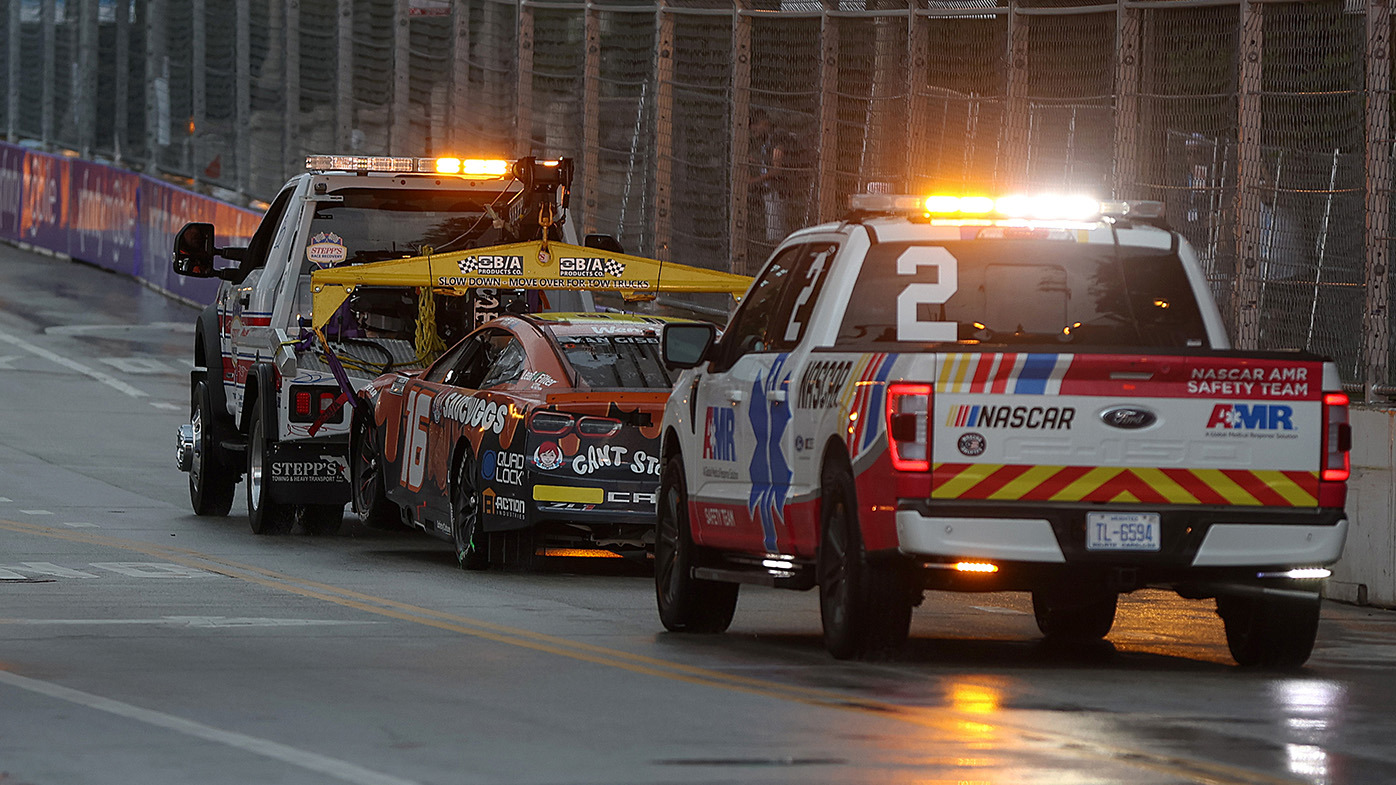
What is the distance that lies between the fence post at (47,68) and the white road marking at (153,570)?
36134 millimetres

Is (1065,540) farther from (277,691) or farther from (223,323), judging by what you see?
(223,323)

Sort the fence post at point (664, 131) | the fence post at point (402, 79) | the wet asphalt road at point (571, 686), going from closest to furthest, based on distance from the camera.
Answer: the wet asphalt road at point (571, 686) → the fence post at point (664, 131) → the fence post at point (402, 79)

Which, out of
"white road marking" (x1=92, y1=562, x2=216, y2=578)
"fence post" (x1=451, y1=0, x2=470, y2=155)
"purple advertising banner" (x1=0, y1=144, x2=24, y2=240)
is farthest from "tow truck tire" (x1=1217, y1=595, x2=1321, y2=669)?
"purple advertising banner" (x1=0, y1=144, x2=24, y2=240)

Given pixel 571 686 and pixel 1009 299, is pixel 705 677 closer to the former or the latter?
pixel 571 686

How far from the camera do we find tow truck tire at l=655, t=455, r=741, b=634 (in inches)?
474

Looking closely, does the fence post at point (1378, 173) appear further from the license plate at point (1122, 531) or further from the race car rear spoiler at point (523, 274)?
the license plate at point (1122, 531)

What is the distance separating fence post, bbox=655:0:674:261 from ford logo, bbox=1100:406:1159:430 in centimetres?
1774

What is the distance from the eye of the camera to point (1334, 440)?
1044 cm

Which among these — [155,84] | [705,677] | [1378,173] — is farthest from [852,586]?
[155,84]

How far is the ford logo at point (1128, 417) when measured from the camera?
10219 millimetres

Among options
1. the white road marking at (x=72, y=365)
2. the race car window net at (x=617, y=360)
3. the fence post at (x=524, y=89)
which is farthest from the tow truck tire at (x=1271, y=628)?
the fence post at (x=524, y=89)

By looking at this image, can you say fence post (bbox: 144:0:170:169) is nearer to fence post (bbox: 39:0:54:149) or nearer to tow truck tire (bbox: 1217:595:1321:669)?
fence post (bbox: 39:0:54:149)

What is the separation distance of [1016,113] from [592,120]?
378 inches

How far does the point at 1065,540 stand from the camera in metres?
10.2
